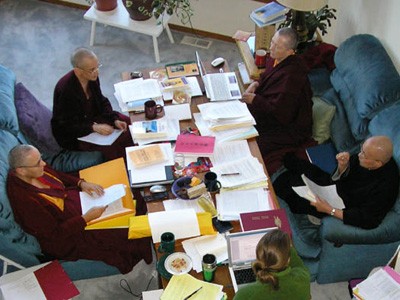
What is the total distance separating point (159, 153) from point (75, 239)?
0.70m

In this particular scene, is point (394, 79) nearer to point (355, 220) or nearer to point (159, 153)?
point (355, 220)

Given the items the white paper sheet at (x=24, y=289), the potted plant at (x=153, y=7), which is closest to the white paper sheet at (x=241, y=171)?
the white paper sheet at (x=24, y=289)

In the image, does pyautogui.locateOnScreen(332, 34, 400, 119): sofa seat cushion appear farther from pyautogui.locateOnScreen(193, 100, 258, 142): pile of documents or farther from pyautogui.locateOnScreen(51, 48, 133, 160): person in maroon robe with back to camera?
pyautogui.locateOnScreen(51, 48, 133, 160): person in maroon robe with back to camera

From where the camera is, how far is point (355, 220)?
9.61 feet

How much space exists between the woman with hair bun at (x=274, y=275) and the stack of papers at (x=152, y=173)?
36.1 inches

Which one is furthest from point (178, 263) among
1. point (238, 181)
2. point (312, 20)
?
point (312, 20)

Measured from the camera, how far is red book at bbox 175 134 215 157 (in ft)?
10.2

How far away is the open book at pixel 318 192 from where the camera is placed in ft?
10.1

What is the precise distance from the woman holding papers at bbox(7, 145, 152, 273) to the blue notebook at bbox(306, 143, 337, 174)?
1.28 meters

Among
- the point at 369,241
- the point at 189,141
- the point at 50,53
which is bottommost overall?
the point at 50,53

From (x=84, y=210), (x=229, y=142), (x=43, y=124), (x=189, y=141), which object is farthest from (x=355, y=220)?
(x=43, y=124)

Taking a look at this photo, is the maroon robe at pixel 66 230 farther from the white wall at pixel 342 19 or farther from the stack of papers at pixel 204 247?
the white wall at pixel 342 19

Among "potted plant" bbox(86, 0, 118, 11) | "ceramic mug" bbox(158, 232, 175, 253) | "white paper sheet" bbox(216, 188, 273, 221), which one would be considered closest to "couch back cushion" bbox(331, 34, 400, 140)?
"white paper sheet" bbox(216, 188, 273, 221)

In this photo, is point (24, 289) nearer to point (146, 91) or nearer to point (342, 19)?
point (146, 91)
